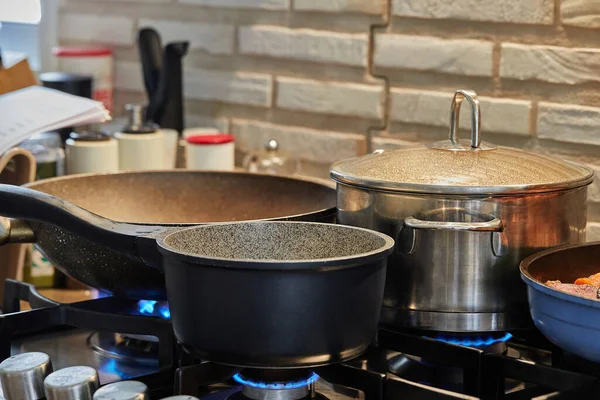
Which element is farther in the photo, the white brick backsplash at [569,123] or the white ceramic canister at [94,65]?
the white ceramic canister at [94,65]

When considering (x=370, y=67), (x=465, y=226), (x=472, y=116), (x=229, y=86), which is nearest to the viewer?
(x=465, y=226)

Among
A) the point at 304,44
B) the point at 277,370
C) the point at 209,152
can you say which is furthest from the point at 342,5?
the point at 277,370

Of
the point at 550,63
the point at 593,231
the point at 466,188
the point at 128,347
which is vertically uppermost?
the point at 550,63

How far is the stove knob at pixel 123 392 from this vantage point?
0.79 metres

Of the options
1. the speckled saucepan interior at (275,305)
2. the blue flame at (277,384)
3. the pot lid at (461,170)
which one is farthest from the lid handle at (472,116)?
the blue flame at (277,384)

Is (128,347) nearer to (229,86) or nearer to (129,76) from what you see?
(229,86)

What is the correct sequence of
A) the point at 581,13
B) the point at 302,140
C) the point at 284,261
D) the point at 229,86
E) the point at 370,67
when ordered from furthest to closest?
1. the point at 229,86
2. the point at 302,140
3. the point at 370,67
4. the point at 581,13
5. the point at 284,261

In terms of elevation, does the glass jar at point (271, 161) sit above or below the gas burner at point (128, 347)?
above

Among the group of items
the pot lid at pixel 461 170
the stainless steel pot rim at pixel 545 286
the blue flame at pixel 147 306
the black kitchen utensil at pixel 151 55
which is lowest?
the blue flame at pixel 147 306

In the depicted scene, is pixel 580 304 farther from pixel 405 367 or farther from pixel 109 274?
pixel 109 274

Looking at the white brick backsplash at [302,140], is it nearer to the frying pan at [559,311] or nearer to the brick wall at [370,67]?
the brick wall at [370,67]

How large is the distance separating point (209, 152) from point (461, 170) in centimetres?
69

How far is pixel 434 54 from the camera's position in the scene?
137cm

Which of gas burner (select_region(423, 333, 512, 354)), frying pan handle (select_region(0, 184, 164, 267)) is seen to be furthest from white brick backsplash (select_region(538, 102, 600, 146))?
frying pan handle (select_region(0, 184, 164, 267))
